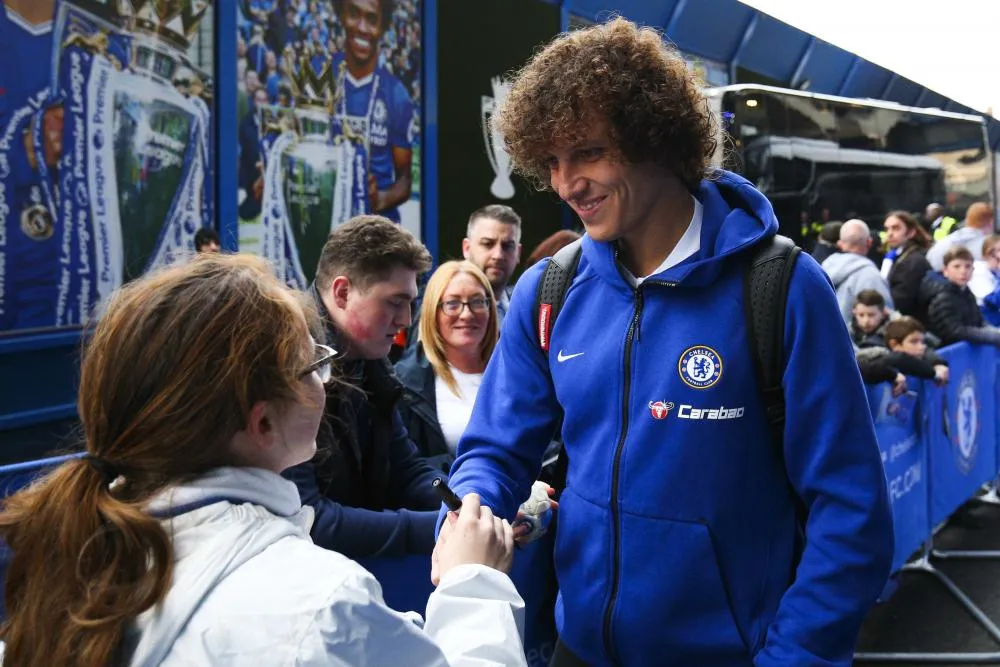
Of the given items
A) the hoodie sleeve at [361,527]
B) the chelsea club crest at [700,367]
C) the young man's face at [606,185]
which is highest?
the young man's face at [606,185]

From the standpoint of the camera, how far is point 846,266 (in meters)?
8.06

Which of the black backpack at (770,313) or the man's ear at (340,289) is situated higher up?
the black backpack at (770,313)

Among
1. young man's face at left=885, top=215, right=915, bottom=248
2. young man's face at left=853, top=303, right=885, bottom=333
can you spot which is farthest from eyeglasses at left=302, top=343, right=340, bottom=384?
young man's face at left=885, top=215, right=915, bottom=248

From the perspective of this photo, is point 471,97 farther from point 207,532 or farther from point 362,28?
point 207,532

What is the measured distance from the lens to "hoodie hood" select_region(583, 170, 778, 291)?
6.04 ft

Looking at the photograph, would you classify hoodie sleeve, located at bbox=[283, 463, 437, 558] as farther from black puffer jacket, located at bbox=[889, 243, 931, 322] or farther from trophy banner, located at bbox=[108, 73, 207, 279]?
black puffer jacket, located at bbox=[889, 243, 931, 322]

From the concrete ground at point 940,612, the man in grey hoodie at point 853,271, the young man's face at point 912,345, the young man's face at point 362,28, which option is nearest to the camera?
the concrete ground at point 940,612

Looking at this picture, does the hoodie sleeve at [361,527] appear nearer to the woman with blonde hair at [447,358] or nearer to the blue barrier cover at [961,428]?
the woman with blonde hair at [447,358]

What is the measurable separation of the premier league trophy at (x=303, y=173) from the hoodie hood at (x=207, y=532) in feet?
24.3

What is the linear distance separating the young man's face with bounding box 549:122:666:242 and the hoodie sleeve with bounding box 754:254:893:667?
0.34 metres

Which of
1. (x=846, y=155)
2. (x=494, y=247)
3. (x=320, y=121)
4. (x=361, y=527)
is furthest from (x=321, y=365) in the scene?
(x=846, y=155)

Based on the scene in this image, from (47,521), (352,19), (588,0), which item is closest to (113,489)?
(47,521)

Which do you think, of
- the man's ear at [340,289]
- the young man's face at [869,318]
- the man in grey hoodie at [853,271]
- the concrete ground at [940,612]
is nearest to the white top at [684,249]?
the man's ear at [340,289]

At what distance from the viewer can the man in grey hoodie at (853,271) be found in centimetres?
779
